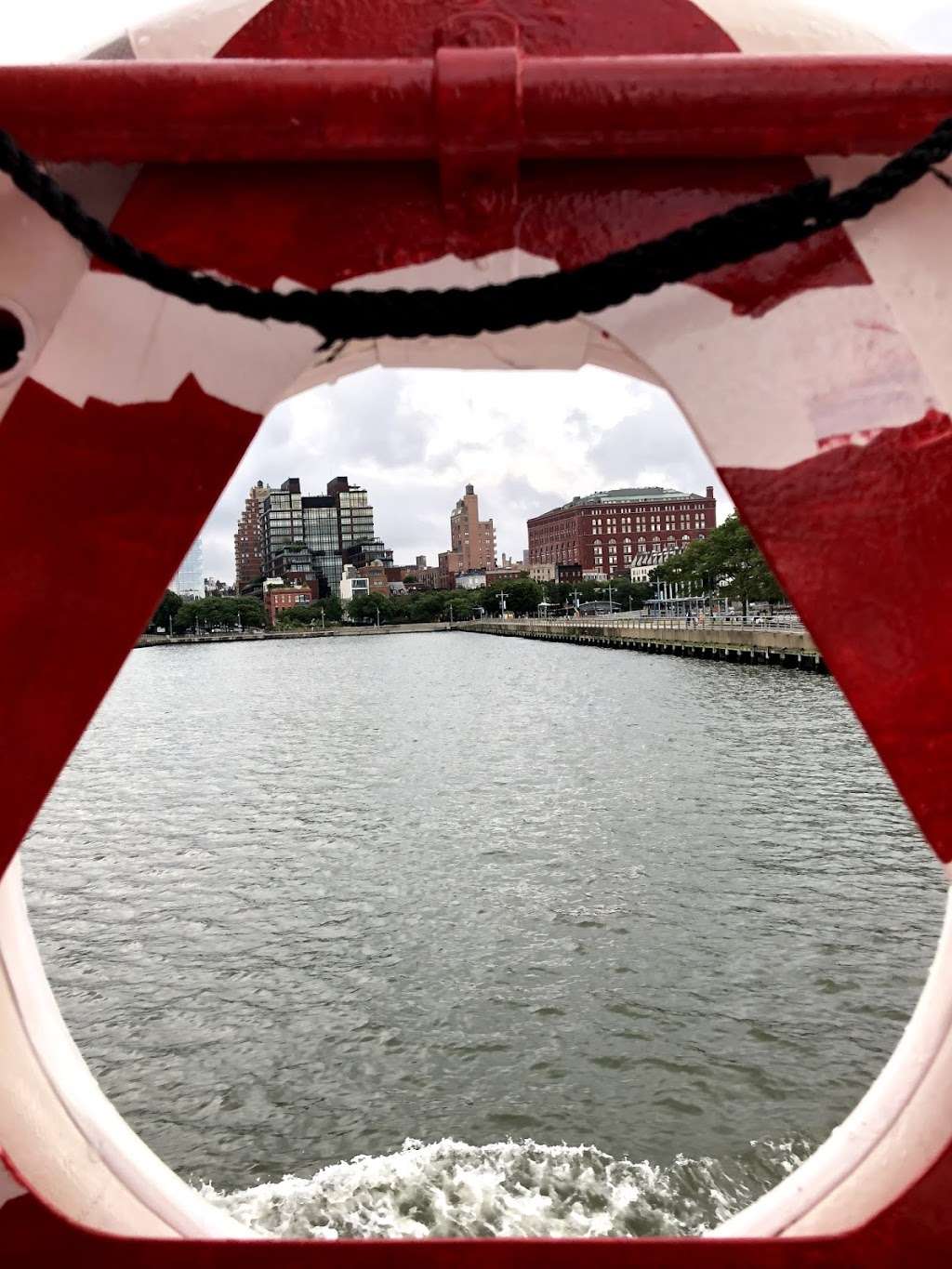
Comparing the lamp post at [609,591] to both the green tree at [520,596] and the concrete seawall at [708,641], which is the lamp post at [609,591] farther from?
the concrete seawall at [708,641]

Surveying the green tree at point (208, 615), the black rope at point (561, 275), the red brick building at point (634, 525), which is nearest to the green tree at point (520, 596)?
the red brick building at point (634, 525)

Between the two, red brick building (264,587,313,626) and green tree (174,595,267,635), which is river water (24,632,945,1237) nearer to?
green tree (174,595,267,635)

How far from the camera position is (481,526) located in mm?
194125

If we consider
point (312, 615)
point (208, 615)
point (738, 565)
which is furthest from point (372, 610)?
point (738, 565)

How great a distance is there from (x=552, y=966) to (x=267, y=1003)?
297 centimetres

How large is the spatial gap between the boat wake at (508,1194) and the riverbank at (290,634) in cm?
13994

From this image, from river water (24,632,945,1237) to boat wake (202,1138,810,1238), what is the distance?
0.08ft

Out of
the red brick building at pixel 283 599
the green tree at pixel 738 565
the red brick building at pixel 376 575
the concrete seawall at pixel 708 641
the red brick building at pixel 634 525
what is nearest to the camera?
the concrete seawall at pixel 708 641

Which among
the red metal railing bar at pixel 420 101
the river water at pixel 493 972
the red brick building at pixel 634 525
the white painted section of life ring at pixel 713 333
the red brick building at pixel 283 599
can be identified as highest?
the red brick building at pixel 634 525

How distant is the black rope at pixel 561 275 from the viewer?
156 cm

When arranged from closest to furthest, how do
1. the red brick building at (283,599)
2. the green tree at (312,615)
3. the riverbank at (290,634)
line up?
the riverbank at (290,634), the green tree at (312,615), the red brick building at (283,599)

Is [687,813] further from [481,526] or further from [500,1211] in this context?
[481,526]

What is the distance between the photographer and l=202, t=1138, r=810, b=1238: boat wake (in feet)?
18.3

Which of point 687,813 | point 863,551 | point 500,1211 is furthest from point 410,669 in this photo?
point 863,551
